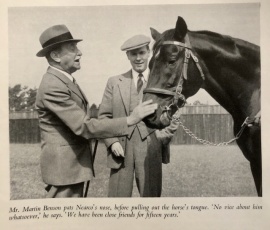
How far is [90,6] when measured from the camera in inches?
34.8

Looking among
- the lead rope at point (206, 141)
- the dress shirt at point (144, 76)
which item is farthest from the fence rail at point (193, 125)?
the dress shirt at point (144, 76)

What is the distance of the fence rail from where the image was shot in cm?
86

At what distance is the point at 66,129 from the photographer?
2.76ft

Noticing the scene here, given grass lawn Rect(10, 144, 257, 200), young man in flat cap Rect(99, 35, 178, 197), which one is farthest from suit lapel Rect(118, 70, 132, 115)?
grass lawn Rect(10, 144, 257, 200)

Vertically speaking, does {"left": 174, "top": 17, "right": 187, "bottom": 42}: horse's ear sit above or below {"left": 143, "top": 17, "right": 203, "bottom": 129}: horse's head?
above

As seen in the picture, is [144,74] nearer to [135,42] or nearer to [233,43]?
[135,42]

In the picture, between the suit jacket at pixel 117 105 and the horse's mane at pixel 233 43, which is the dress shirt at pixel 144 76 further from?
the horse's mane at pixel 233 43

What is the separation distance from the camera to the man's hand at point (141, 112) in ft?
2.72

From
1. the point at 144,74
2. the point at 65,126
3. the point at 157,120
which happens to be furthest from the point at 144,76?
the point at 65,126

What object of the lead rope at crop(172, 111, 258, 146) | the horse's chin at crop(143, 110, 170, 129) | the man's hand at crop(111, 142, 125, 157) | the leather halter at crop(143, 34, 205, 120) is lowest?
the man's hand at crop(111, 142, 125, 157)

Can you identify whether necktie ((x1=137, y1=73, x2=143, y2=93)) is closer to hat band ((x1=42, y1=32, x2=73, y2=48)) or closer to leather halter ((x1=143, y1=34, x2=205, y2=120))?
leather halter ((x1=143, y1=34, x2=205, y2=120))

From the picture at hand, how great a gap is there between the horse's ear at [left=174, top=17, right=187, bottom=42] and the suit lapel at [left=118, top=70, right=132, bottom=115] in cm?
13

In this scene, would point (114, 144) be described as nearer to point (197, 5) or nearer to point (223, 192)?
point (223, 192)

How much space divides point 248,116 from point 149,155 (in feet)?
0.80
